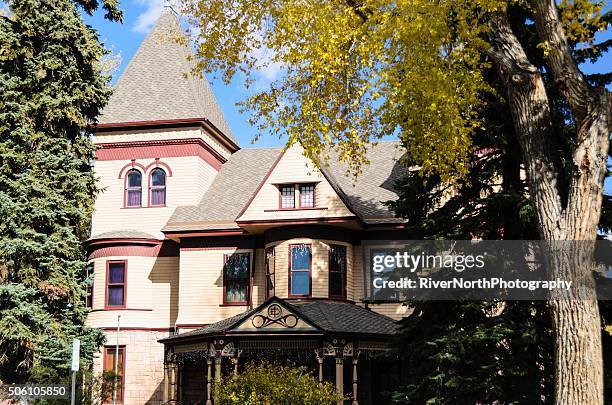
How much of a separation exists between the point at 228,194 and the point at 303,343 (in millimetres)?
8965

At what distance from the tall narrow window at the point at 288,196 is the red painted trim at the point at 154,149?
17.2ft

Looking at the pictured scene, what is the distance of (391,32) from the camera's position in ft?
42.8

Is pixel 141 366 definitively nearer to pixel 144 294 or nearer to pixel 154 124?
pixel 144 294

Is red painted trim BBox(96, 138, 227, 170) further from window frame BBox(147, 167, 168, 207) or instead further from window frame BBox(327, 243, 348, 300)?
window frame BBox(327, 243, 348, 300)

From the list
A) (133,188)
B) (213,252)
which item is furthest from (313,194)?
(133,188)

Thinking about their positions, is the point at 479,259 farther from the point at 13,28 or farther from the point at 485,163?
the point at 13,28

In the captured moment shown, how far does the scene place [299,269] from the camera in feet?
86.0

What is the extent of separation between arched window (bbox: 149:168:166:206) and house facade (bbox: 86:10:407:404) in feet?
0.19

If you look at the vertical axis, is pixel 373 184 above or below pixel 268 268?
above

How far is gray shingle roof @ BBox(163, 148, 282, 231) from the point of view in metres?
28.3

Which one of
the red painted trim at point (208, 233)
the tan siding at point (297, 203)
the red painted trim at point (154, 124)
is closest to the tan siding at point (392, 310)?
the tan siding at point (297, 203)

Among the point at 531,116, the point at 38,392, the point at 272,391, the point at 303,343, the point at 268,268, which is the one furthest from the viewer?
the point at 268,268

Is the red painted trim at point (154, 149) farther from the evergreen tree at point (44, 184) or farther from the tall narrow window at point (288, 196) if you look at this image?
the evergreen tree at point (44, 184)

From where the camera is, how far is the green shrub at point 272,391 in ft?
56.8
